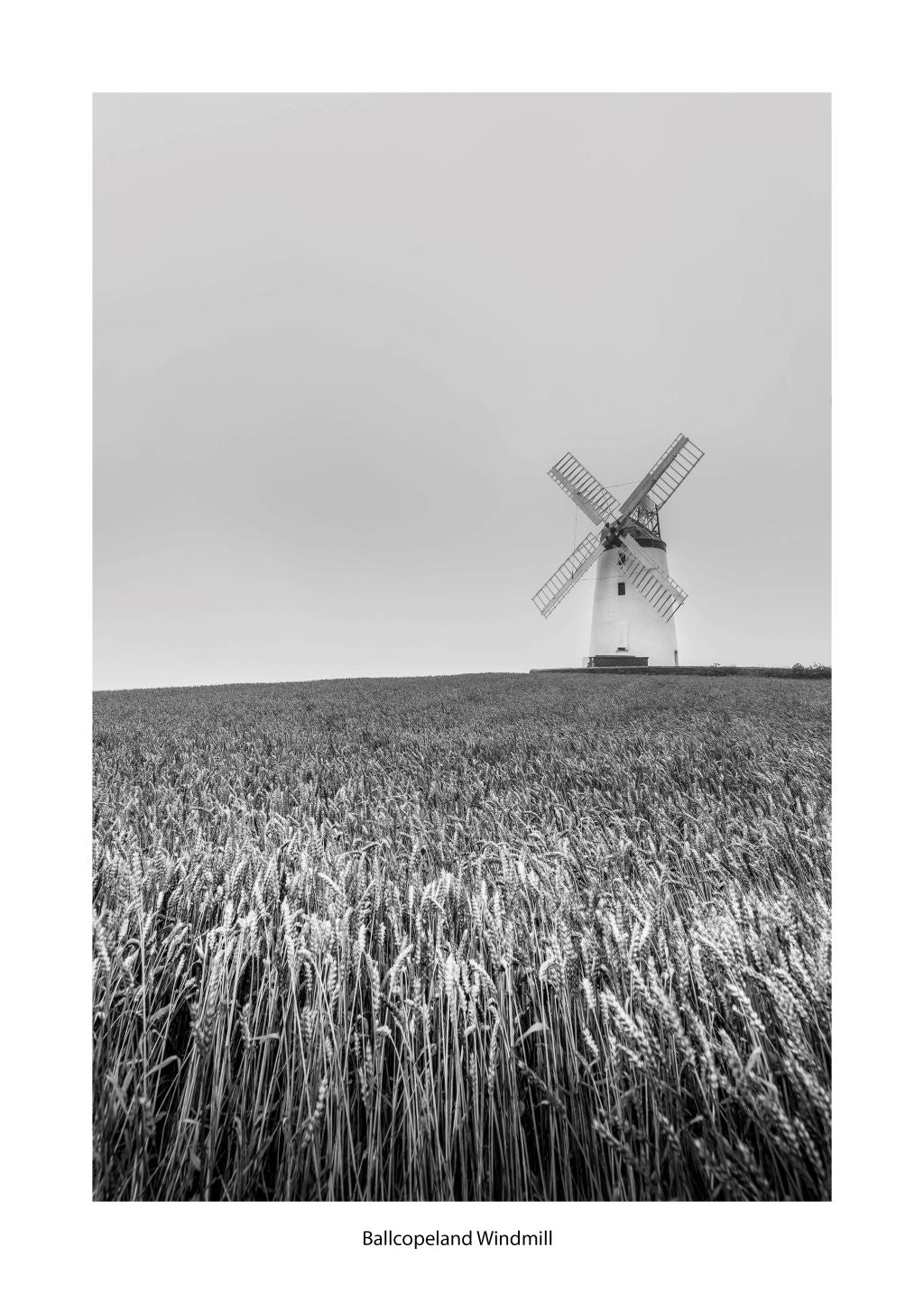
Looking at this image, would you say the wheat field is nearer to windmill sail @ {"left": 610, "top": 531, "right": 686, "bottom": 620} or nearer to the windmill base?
the windmill base

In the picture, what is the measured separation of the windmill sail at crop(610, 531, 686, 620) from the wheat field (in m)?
34.2

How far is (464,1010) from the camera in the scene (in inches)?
50.7

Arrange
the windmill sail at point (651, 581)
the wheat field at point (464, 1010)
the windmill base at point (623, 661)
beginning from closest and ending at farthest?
the wheat field at point (464, 1010)
the windmill base at point (623, 661)
the windmill sail at point (651, 581)

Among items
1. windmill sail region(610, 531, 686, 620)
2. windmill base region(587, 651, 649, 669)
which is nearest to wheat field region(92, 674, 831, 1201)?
windmill base region(587, 651, 649, 669)

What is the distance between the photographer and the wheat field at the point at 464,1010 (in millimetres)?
1073

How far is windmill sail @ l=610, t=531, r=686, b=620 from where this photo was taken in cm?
3481

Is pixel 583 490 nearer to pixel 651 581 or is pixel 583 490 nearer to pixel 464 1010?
pixel 651 581

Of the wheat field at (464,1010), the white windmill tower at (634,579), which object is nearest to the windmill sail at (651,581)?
the white windmill tower at (634,579)

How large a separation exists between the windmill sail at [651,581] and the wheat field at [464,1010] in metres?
34.2

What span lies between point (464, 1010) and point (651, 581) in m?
36.0

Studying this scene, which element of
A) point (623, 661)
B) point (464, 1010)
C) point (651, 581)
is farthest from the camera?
point (651, 581)

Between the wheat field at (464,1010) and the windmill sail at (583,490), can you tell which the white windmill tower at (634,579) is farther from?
the wheat field at (464,1010)

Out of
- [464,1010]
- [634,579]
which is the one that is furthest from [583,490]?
[464,1010]

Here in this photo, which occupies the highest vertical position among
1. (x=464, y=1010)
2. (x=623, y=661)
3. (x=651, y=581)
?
(x=651, y=581)
